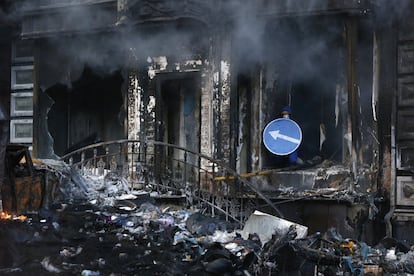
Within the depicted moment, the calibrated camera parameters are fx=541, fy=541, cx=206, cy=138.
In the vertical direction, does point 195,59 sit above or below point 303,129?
above

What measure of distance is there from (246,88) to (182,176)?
2.09 metres

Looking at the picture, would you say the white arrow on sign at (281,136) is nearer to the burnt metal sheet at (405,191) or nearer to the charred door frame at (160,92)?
the charred door frame at (160,92)

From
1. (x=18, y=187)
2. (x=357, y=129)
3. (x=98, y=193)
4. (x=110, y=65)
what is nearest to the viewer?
(x=18, y=187)

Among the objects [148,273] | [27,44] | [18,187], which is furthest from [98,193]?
[27,44]

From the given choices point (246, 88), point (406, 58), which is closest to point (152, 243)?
point (246, 88)

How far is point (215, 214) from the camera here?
8.76 m

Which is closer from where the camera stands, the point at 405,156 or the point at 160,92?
the point at 405,156

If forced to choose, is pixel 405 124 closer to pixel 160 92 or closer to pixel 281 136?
pixel 281 136

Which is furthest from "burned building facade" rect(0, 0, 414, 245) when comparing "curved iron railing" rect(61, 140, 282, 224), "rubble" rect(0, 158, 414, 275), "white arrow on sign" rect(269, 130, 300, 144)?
"rubble" rect(0, 158, 414, 275)

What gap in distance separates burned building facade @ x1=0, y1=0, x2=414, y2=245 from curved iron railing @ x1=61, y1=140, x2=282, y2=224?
0.96 feet

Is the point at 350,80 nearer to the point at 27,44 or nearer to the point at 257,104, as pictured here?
the point at 257,104

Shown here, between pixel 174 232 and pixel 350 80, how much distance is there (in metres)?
4.23

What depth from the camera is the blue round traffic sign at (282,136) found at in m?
9.52

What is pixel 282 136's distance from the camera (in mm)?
9586
